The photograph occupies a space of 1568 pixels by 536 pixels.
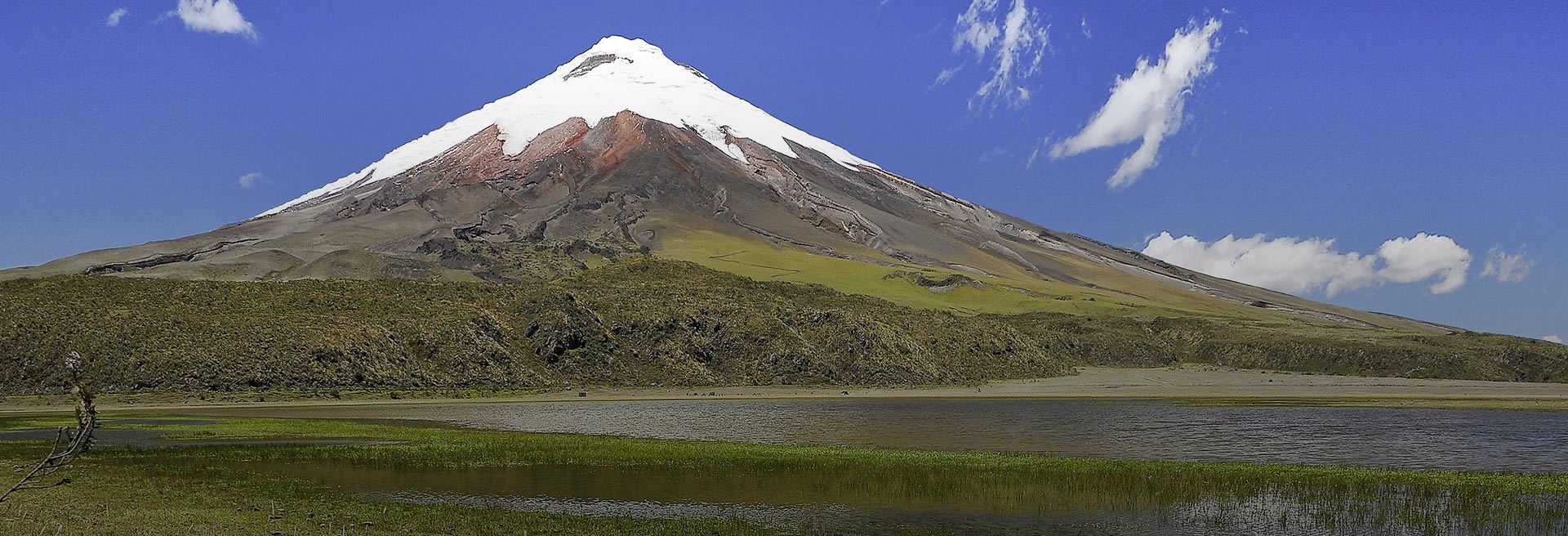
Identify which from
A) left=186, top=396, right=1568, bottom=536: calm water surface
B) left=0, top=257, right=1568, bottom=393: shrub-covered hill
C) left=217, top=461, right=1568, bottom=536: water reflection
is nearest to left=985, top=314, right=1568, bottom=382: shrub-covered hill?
left=0, top=257, right=1568, bottom=393: shrub-covered hill

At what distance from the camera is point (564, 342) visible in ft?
358

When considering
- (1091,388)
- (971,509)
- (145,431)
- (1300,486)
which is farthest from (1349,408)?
(145,431)

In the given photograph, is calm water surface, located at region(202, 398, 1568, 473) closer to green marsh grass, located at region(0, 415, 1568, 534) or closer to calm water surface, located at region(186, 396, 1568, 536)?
calm water surface, located at region(186, 396, 1568, 536)

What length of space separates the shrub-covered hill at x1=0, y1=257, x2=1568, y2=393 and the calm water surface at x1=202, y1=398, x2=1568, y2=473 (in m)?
16.0

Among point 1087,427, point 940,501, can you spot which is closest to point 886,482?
point 940,501

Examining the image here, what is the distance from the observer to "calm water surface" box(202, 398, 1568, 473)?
49375 millimetres

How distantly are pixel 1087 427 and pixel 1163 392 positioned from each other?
4939 cm

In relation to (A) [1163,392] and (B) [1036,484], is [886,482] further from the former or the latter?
(A) [1163,392]

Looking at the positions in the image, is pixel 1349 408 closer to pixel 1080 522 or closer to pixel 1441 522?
pixel 1441 522

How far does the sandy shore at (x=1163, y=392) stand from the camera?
83.1 m

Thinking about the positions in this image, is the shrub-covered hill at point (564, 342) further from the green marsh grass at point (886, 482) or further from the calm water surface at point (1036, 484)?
the green marsh grass at point (886, 482)

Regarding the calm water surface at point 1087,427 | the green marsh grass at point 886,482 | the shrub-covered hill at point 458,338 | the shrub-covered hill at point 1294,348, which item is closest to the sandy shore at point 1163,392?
the shrub-covered hill at point 458,338

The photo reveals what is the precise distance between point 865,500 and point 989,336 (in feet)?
342

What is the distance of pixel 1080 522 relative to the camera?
30.3m
